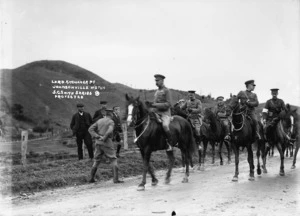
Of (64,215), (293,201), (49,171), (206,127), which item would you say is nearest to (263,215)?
(293,201)

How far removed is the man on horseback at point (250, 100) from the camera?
42.2 ft

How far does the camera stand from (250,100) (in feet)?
43.7

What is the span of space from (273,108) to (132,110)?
5576mm

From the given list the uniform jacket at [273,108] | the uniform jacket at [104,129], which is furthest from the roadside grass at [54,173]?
the uniform jacket at [273,108]

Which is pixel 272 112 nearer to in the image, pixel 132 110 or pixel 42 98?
pixel 132 110

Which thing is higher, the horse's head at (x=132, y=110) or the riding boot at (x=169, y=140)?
the horse's head at (x=132, y=110)

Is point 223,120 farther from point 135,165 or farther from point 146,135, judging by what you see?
point 146,135

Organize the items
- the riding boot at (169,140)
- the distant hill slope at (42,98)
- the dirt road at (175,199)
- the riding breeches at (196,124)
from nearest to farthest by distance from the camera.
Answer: the dirt road at (175,199) → the riding boot at (169,140) → the riding breeches at (196,124) → the distant hill slope at (42,98)

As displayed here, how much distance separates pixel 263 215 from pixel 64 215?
12.7 ft

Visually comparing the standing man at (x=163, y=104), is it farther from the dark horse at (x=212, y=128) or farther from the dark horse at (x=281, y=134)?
the dark horse at (x=212, y=128)

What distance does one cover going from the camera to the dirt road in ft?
27.0

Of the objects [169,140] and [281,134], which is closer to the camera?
[169,140]

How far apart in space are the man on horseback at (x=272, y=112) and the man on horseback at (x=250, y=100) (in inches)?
33.6

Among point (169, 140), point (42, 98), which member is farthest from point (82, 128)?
point (42, 98)
